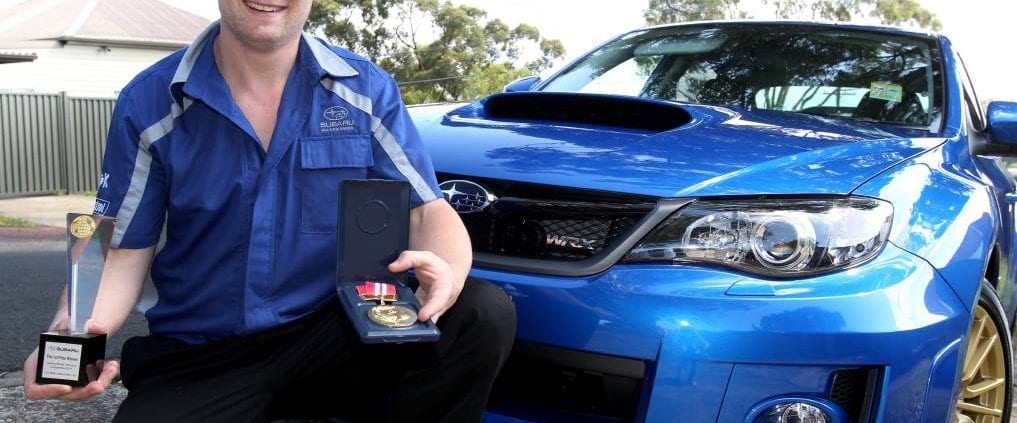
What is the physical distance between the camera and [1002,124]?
3.10 m

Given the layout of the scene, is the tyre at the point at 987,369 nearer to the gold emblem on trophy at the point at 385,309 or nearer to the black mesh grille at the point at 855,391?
the black mesh grille at the point at 855,391

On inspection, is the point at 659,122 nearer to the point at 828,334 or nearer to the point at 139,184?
the point at 828,334

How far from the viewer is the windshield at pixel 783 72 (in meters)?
3.23

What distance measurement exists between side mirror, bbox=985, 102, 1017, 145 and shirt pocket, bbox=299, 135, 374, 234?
2055 millimetres

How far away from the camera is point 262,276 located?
2090mm

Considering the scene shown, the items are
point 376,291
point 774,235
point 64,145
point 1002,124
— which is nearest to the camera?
point 376,291

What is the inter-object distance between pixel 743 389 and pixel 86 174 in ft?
45.5

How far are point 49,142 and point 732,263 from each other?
1343 cm

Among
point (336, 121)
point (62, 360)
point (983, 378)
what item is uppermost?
point (336, 121)

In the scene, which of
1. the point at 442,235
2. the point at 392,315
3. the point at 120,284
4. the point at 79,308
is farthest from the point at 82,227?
the point at 442,235

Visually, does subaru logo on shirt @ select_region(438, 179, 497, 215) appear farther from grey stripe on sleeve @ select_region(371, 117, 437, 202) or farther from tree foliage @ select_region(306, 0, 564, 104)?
tree foliage @ select_region(306, 0, 564, 104)

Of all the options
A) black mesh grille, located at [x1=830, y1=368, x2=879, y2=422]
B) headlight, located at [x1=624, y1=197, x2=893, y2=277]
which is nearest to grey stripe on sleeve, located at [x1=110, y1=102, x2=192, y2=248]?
headlight, located at [x1=624, y1=197, x2=893, y2=277]

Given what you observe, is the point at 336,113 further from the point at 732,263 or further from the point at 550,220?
the point at 732,263

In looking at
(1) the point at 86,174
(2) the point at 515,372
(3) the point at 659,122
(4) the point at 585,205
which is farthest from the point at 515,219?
(1) the point at 86,174
